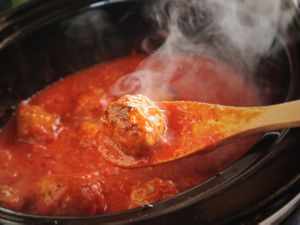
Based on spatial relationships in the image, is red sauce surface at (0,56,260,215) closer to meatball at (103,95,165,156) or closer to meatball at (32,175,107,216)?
meatball at (32,175,107,216)

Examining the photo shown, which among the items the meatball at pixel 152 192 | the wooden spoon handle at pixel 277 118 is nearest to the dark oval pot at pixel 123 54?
the wooden spoon handle at pixel 277 118

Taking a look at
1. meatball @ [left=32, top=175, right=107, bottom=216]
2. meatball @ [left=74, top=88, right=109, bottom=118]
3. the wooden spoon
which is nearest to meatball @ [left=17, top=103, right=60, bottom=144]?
meatball @ [left=74, top=88, right=109, bottom=118]

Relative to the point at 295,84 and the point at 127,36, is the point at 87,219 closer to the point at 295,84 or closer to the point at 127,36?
the point at 295,84

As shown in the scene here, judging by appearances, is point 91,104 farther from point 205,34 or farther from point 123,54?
point 205,34

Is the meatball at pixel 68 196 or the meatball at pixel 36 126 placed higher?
the meatball at pixel 36 126

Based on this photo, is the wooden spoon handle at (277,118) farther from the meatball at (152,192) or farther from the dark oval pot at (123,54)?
the meatball at (152,192)

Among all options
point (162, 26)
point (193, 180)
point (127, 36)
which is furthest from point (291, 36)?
point (127, 36)

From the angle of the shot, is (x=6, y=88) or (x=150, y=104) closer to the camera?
(x=150, y=104)
